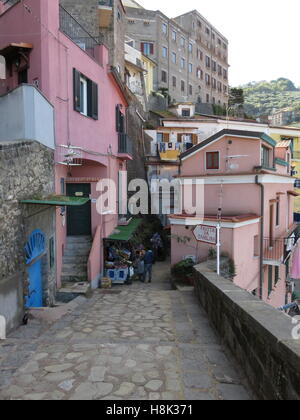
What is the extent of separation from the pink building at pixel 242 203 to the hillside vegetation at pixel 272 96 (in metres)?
87.2

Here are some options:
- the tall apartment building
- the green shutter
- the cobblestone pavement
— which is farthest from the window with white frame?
the tall apartment building

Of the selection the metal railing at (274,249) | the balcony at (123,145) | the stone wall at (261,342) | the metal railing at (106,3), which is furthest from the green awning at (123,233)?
the metal railing at (106,3)

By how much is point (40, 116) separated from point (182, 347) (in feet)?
21.5

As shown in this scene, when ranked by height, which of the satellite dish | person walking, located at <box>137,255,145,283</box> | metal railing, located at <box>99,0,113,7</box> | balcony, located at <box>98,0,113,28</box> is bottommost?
person walking, located at <box>137,255,145,283</box>

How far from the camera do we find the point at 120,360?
5.11m

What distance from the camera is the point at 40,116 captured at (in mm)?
8633

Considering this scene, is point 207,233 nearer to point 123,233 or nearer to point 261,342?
point 261,342

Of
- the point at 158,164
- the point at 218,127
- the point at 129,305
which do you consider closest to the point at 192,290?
the point at 129,305

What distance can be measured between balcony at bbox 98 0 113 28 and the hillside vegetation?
7965 cm

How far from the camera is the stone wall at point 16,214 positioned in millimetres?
6355

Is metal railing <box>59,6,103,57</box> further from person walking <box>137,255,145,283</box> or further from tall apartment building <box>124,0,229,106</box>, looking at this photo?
tall apartment building <box>124,0,229,106</box>

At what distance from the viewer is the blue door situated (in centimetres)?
769

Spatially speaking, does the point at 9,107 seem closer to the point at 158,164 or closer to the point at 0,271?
the point at 0,271
